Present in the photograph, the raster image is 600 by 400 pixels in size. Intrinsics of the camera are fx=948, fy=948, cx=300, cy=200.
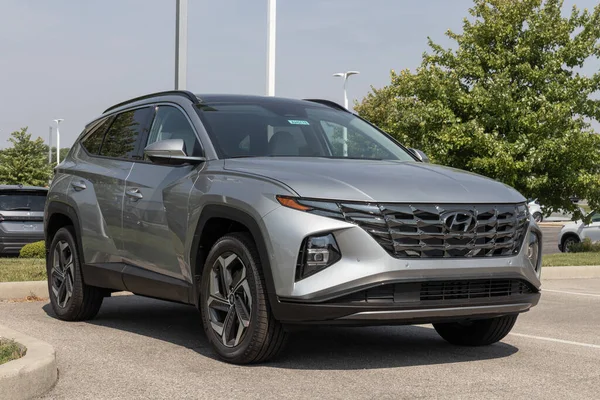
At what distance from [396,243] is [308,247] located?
1.72ft

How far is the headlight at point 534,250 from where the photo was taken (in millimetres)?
6301

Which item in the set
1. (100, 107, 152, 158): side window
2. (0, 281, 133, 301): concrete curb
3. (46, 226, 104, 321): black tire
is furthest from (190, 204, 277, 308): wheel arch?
(0, 281, 133, 301): concrete curb

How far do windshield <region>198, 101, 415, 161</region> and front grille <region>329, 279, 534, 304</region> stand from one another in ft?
4.97

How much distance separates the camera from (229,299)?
20.3 ft

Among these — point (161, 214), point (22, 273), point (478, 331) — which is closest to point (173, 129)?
point (161, 214)

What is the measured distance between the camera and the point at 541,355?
6.76m

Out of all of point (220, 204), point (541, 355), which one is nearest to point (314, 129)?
point (220, 204)

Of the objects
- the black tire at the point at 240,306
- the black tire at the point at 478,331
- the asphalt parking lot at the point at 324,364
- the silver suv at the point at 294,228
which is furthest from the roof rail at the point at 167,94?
the black tire at the point at 478,331

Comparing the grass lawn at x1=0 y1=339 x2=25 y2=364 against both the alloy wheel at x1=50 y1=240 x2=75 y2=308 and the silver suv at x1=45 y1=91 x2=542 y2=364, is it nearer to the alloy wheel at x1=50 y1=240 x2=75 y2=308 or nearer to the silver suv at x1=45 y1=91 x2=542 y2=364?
the silver suv at x1=45 y1=91 x2=542 y2=364

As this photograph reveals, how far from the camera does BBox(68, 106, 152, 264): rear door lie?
25.1 feet

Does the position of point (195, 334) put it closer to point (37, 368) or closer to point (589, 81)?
point (37, 368)

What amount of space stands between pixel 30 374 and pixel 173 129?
2779mm

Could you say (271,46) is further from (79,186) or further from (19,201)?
(79,186)

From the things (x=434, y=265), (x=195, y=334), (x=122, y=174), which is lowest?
(x=195, y=334)
